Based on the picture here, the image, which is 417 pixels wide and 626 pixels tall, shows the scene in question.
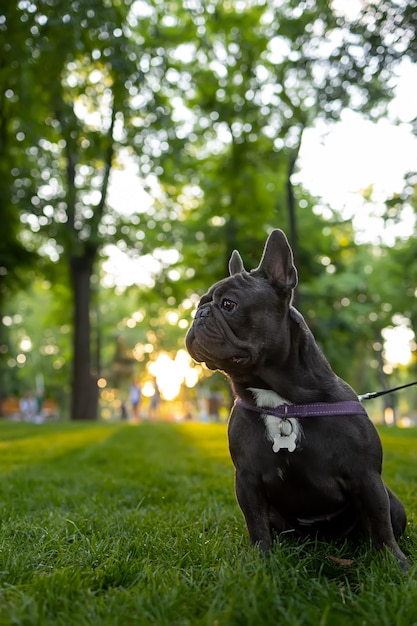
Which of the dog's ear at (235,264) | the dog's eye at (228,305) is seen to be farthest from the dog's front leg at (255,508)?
the dog's ear at (235,264)

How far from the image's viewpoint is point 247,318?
10.5 ft

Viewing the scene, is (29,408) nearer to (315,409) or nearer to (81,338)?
(81,338)

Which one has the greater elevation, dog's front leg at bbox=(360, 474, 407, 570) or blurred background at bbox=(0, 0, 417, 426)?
blurred background at bbox=(0, 0, 417, 426)

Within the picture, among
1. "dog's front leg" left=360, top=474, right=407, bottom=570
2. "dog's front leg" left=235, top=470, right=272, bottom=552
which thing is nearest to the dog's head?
"dog's front leg" left=235, top=470, right=272, bottom=552

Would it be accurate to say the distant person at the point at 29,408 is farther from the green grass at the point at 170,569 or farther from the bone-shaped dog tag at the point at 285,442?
the bone-shaped dog tag at the point at 285,442

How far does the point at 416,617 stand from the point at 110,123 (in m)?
19.1

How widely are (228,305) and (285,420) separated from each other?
27.2 inches

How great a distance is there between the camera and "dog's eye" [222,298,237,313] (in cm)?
324

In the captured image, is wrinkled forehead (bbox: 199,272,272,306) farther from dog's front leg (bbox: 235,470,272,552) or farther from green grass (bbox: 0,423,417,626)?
green grass (bbox: 0,423,417,626)

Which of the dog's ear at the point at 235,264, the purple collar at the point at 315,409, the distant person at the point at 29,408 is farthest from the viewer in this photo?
the distant person at the point at 29,408

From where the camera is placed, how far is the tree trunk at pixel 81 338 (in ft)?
65.6

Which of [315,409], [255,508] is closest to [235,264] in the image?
[315,409]

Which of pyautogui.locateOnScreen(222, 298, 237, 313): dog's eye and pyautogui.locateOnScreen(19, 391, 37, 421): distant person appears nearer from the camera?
pyautogui.locateOnScreen(222, 298, 237, 313): dog's eye

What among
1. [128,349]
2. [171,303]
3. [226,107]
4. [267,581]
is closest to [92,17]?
[267,581]
